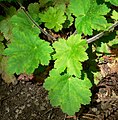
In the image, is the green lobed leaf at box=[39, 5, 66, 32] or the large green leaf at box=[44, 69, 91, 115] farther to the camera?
the green lobed leaf at box=[39, 5, 66, 32]

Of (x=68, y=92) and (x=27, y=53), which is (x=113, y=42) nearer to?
(x=68, y=92)

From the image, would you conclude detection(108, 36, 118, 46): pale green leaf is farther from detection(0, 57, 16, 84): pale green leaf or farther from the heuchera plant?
detection(0, 57, 16, 84): pale green leaf

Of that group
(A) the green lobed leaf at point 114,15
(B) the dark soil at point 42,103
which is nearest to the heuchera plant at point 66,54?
(A) the green lobed leaf at point 114,15

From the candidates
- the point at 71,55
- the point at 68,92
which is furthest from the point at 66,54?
the point at 68,92

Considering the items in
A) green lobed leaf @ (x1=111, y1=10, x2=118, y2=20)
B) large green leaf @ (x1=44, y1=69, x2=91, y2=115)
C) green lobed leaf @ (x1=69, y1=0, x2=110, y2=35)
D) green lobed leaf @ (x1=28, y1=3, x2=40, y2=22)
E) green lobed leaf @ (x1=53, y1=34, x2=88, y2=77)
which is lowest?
large green leaf @ (x1=44, y1=69, x2=91, y2=115)

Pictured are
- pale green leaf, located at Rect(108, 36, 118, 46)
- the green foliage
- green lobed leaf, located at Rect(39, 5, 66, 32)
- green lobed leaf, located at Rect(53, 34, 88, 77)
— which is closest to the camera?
green lobed leaf, located at Rect(53, 34, 88, 77)

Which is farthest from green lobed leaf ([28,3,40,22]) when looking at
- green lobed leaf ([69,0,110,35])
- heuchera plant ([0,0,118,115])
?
green lobed leaf ([69,0,110,35])

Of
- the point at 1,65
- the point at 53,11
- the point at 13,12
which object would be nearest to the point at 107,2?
the point at 53,11

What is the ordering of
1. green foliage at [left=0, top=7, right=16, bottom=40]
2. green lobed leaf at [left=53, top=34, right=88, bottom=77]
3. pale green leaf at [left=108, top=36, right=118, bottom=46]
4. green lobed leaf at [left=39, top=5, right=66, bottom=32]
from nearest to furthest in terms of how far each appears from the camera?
green lobed leaf at [left=53, top=34, right=88, bottom=77]
green lobed leaf at [left=39, top=5, right=66, bottom=32]
green foliage at [left=0, top=7, right=16, bottom=40]
pale green leaf at [left=108, top=36, right=118, bottom=46]
